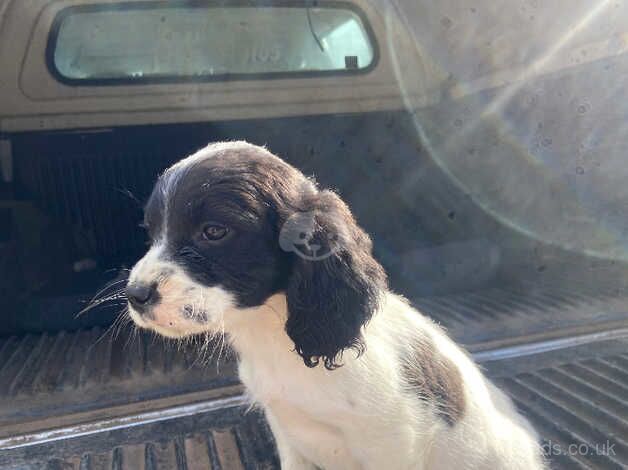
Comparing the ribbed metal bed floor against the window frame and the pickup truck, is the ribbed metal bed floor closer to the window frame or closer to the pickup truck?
the pickup truck

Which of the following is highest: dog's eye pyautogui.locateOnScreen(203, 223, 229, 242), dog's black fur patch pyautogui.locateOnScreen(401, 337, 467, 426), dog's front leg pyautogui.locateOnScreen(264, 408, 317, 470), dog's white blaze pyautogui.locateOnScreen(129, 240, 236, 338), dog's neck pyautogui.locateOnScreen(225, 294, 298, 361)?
dog's eye pyautogui.locateOnScreen(203, 223, 229, 242)

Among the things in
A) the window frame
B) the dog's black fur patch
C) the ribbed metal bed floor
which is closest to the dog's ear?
the dog's black fur patch

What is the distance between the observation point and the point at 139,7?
331 centimetres

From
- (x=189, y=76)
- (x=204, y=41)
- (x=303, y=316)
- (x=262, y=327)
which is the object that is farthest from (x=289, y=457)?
(x=204, y=41)

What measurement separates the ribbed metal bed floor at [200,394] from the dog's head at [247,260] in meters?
0.86

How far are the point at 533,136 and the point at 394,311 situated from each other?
1953 millimetres

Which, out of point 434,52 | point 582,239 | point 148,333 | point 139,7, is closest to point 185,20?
point 139,7

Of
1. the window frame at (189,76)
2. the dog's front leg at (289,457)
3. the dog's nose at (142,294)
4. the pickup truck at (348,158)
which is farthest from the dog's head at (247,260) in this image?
the window frame at (189,76)

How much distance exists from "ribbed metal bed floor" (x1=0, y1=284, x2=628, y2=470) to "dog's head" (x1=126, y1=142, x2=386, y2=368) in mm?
864

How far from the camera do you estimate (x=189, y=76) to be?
3.39 metres

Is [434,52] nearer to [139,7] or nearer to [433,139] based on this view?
[433,139]

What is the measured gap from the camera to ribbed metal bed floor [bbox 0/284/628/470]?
2.29 meters

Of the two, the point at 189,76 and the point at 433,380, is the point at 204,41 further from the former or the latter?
the point at 433,380

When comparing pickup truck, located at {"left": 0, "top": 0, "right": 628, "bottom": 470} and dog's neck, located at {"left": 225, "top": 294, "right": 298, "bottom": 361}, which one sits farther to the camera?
pickup truck, located at {"left": 0, "top": 0, "right": 628, "bottom": 470}
